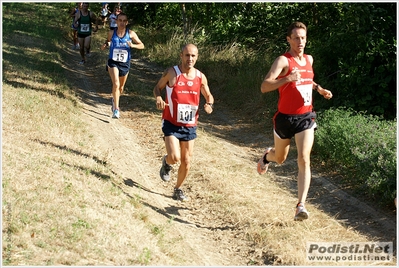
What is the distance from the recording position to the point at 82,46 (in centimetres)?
1759

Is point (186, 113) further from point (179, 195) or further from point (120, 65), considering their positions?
point (120, 65)

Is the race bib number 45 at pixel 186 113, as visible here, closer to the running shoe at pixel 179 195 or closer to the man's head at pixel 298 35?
Answer: the running shoe at pixel 179 195

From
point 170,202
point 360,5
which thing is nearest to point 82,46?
point 360,5

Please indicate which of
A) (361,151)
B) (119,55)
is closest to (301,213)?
(361,151)

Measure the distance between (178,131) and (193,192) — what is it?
1.20 m

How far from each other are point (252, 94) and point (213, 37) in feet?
17.0

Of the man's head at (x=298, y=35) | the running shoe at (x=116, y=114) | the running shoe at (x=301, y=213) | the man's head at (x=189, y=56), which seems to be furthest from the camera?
the running shoe at (x=116, y=114)

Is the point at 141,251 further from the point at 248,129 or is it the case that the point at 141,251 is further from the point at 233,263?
the point at 248,129

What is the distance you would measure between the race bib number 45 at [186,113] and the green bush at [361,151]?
2.28m

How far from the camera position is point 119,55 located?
441 inches

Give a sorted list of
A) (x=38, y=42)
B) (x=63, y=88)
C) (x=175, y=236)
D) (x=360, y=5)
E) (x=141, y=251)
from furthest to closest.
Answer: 1. (x=38, y=42)
2. (x=63, y=88)
3. (x=360, y=5)
4. (x=175, y=236)
5. (x=141, y=251)

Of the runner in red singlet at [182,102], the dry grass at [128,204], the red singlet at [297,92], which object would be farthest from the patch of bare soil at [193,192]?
the red singlet at [297,92]

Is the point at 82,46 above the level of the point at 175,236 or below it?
above

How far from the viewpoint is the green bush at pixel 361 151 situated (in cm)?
767
